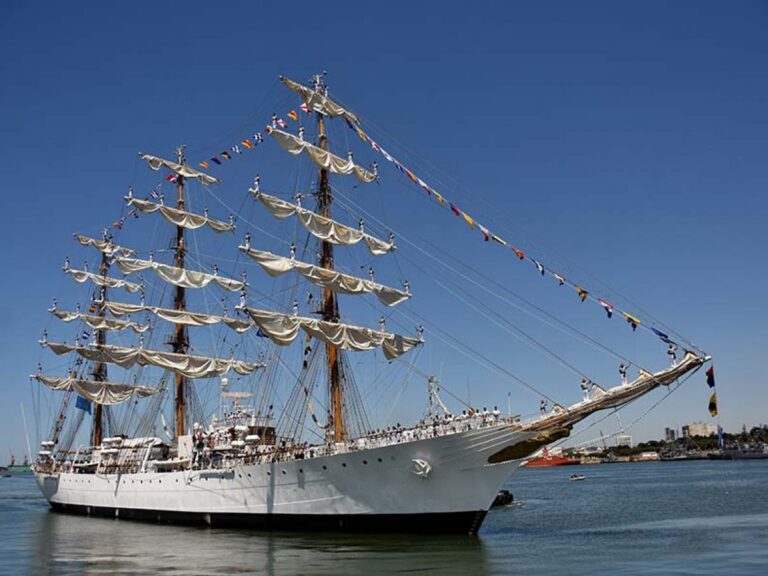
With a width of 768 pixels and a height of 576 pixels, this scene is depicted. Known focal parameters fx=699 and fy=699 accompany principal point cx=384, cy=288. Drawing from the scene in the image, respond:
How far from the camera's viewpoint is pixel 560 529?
107ft

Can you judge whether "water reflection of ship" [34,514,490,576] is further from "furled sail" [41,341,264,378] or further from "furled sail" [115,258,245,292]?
"furled sail" [115,258,245,292]

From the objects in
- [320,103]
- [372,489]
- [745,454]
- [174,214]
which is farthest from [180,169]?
[745,454]

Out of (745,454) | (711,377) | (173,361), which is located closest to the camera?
(711,377)

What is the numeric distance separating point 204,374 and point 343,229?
1626 centimetres

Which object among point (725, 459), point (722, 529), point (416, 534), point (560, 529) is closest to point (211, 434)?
point (416, 534)

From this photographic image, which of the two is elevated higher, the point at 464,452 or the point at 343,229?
the point at 343,229

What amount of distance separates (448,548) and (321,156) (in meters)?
21.6

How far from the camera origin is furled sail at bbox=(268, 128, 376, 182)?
1458 inches

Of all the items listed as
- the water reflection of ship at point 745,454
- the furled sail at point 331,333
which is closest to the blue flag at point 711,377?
the furled sail at point 331,333

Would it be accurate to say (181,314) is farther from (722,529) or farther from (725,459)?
(725,459)

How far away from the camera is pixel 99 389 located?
53.6m

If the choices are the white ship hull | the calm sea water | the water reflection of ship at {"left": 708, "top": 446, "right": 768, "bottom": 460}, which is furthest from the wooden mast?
the water reflection of ship at {"left": 708, "top": 446, "right": 768, "bottom": 460}

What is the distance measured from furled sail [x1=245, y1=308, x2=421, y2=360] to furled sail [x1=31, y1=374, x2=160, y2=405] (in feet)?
72.0

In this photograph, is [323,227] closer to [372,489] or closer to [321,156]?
[321,156]
